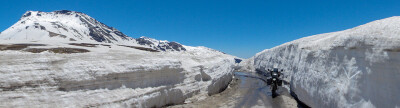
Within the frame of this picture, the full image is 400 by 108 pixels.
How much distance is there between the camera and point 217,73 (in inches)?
927

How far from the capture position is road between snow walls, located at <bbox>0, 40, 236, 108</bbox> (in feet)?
32.5

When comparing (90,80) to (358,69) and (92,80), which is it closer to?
(92,80)

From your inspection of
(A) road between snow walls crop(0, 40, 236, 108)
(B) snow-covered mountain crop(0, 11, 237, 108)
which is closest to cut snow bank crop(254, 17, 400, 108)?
(B) snow-covered mountain crop(0, 11, 237, 108)

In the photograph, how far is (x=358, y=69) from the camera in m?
9.54

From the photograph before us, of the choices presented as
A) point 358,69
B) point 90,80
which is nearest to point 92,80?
point 90,80

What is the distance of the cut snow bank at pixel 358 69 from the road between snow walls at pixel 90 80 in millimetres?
9457

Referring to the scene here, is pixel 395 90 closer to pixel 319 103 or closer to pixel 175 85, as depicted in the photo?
pixel 319 103

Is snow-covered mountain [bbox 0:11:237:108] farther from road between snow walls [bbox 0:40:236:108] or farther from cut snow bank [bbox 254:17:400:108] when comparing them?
cut snow bank [bbox 254:17:400:108]

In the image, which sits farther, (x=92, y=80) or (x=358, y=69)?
(x=92, y=80)

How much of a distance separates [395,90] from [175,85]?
1242 centimetres

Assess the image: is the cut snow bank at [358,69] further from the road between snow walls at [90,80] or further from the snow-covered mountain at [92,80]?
the road between snow walls at [90,80]

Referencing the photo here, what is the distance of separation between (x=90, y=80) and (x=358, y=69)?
12946 mm

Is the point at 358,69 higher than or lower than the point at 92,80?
higher

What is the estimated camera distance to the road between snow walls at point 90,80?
9906mm
